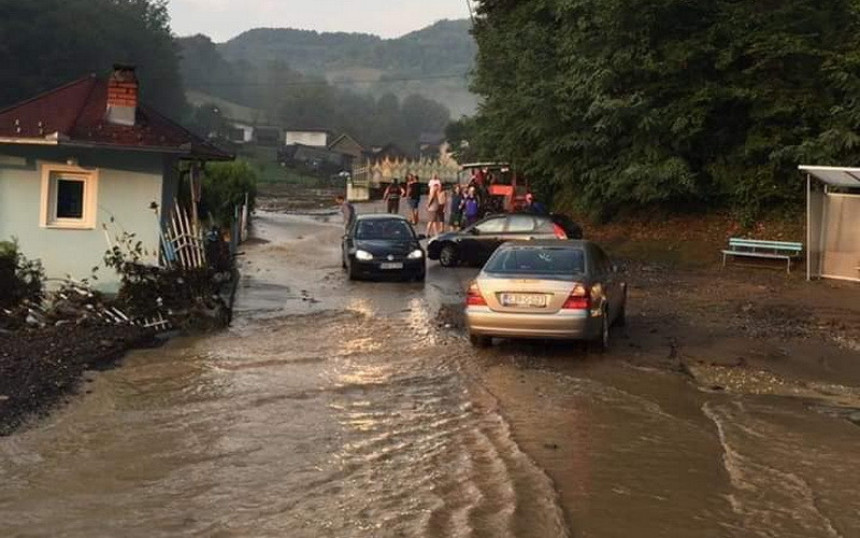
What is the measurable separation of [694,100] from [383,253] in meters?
11.0

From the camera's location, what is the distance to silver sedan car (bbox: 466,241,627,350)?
37.6 ft

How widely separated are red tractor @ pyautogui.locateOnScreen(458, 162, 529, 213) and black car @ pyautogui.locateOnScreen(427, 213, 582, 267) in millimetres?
6932

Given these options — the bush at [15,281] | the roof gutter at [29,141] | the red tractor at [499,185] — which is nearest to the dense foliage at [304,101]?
the red tractor at [499,185]

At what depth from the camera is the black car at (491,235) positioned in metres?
21.6

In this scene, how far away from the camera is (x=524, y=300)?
11586mm

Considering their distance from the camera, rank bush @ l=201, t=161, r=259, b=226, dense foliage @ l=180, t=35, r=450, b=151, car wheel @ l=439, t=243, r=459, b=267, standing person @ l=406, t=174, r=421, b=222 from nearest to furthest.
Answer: car wheel @ l=439, t=243, r=459, b=267, bush @ l=201, t=161, r=259, b=226, standing person @ l=406, t=174, r=421, b=222, dense foliage @ l=180, t=35, r=450, b=151

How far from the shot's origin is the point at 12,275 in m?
14.3

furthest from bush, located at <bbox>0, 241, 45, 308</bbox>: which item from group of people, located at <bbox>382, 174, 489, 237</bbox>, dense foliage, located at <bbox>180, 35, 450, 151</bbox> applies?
dense foliage, located at <bbox>180, 35, 450, 151</bbox>

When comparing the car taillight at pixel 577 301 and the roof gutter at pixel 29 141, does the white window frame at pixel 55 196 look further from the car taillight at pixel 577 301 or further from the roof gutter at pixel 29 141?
the car taillight at pixel 577 301

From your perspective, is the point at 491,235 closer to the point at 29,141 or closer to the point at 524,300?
the point at 524,300

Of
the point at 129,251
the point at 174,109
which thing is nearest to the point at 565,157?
the point at 129,251

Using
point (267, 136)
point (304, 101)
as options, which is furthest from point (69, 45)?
point (304, 101)

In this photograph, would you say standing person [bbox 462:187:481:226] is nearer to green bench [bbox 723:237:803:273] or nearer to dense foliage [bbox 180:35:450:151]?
green bench [bbox 723:237:803:273]

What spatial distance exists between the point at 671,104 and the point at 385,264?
36.5ft
